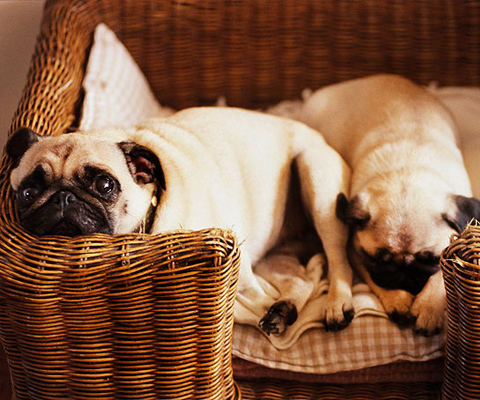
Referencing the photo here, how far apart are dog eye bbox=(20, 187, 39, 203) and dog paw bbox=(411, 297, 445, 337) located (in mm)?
1339

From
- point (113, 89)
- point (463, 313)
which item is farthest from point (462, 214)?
point (113, 89)

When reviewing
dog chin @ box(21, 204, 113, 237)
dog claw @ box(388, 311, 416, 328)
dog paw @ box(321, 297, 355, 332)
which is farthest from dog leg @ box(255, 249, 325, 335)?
dog chin @ box(21, 204, 113, 237)

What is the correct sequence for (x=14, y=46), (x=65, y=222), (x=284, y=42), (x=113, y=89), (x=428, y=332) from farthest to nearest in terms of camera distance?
1. (x=284, y=42)
2. (x=14, y=46)
3. (x=113, y=89)
4. (x=428, y=332)
5. (x=65, y=222)

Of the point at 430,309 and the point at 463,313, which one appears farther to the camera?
the point at 430,309

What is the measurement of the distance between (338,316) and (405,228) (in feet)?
1.36

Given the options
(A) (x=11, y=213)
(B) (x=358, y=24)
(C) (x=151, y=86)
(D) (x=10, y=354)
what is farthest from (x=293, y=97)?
(D) (x=10, y=354)

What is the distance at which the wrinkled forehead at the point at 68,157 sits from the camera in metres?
1.70

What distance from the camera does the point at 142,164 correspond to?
6.01 feet

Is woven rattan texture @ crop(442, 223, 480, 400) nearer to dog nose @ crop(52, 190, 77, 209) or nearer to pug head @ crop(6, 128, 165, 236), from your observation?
pug head @ crop(6, 128, 165, 236)

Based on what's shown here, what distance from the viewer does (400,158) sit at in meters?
2.36

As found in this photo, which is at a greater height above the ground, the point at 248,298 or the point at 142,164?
the point at 142,164

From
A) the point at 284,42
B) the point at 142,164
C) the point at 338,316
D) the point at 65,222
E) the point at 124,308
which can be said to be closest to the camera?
the point at 124,308

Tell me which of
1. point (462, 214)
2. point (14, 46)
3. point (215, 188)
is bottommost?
point (462, 214)

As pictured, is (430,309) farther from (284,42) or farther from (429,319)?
(284,42)
